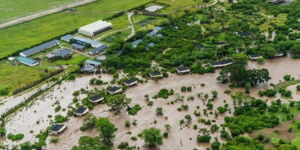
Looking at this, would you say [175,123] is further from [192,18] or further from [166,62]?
[192,18]

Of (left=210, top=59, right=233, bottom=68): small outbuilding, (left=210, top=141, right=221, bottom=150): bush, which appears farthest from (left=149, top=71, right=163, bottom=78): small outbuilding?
(left=210, top=141, right=221, bottom=150): bush

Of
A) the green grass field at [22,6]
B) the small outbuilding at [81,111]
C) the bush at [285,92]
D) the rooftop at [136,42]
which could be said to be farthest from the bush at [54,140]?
the green grass field at [22,6]

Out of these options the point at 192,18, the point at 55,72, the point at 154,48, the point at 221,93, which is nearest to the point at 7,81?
the point at 55,72

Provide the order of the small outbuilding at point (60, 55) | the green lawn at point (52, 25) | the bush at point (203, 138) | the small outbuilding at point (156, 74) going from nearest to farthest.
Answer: the bush at point (203, 138)
the small outbuilding at point (156, 74)
the small outbuilding at point (60, 55)
the green lawn at point (52, 25)

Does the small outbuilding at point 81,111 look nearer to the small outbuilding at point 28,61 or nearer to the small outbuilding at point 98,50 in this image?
the small outbuilding at point 98,50

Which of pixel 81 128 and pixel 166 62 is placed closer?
pixel 81 128
